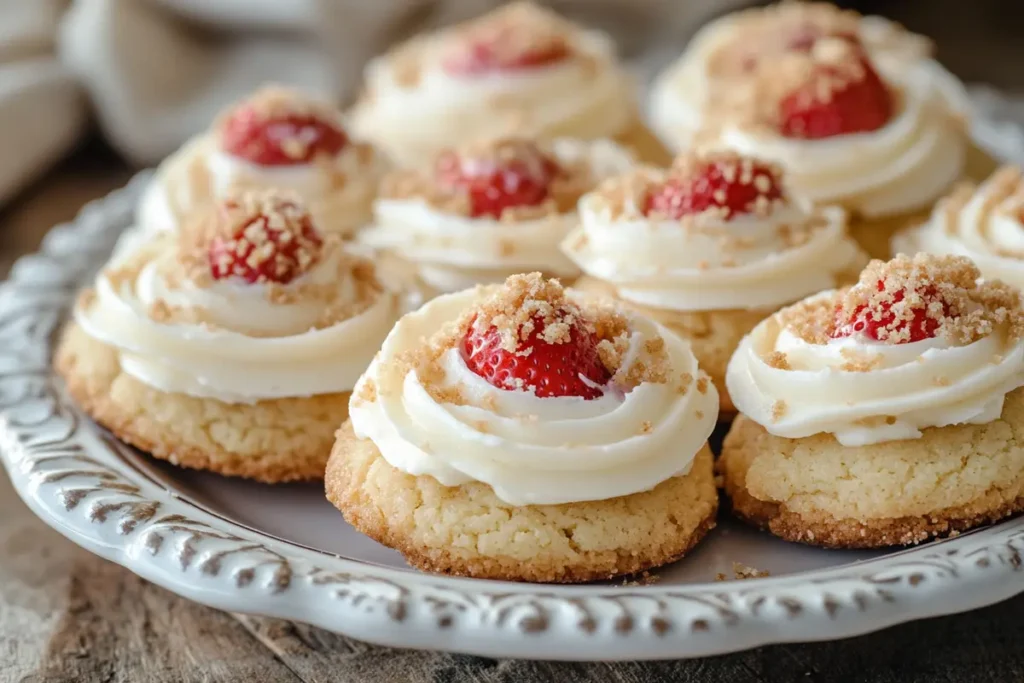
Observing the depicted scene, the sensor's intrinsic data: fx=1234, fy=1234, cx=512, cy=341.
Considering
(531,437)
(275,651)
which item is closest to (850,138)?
(531,437)

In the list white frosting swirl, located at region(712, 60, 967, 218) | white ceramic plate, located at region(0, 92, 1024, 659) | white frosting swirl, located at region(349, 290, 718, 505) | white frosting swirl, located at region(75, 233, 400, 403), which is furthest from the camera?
white frosting swirl, located at region(712, 60, 967, 218)

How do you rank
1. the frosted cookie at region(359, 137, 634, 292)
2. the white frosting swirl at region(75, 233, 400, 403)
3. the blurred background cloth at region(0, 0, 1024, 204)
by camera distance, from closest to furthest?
the white frosting swirl at region(75, 233, 400, 403)
the frosted cookie at region(359, 137, 634, 292)
the blurred background cloth at region(0, 0, 1024, 204)

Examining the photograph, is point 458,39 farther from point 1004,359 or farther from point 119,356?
point 1004,359

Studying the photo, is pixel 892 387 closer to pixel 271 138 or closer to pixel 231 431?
pixel 231 431

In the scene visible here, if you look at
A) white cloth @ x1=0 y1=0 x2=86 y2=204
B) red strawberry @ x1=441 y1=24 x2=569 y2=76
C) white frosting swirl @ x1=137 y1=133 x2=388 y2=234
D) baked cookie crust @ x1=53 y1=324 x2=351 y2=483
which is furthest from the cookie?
white cloth @ x1=0 y1=0 x2=86 y2=204

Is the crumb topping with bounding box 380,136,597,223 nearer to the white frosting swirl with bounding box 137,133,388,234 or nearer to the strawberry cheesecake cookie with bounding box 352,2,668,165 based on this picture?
the white frosting swirl with bounding box 137,133,388,234

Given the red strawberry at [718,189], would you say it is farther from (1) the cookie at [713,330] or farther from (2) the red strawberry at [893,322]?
(2) the red strawberry at [893,322]

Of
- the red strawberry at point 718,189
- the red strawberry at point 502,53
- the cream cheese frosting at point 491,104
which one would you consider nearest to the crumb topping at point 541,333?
the red strawberry at point 718,189

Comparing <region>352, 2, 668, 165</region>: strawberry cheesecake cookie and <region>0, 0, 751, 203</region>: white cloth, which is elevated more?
<region>352, 2, 668, 165</region>: strawberry cheesecake cookie
